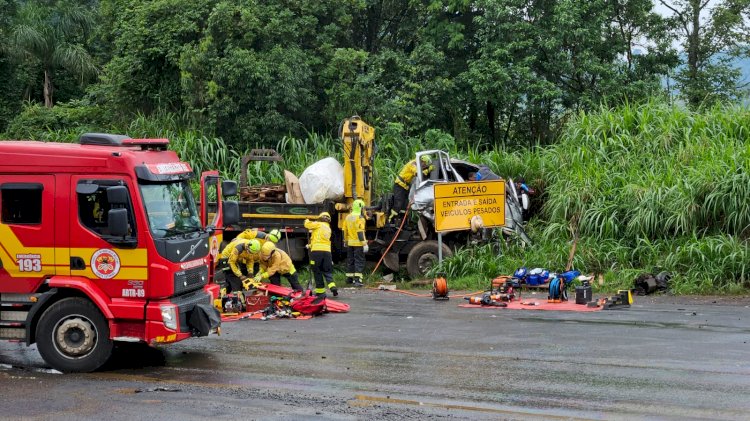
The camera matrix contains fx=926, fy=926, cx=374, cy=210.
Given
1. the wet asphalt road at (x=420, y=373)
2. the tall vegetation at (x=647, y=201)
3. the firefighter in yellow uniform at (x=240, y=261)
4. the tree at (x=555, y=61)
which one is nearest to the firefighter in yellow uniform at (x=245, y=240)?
the firefighter in yellow uniform at (x=240, y=261)

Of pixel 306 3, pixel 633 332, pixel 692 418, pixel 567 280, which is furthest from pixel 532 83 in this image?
pixel 692 418

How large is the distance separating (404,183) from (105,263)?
10202 millimetres

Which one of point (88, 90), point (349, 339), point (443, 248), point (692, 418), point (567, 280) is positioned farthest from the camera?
point (88, 90)

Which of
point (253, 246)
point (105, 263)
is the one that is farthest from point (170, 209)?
Answer: point (253, 246)

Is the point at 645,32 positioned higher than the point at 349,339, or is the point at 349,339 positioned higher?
the point at 645,32

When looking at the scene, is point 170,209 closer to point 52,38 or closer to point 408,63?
point 408,63

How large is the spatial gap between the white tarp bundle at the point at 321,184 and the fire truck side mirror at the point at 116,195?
968 centimetres

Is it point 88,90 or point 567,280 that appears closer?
point 567,280

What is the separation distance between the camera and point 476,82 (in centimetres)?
2450

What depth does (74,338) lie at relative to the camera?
10.1m

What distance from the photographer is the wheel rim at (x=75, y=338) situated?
10.0 metres

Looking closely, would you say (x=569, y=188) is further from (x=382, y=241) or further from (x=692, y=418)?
(x=692, y=418)

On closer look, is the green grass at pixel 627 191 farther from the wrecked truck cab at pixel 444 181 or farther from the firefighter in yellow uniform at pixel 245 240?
the firefighter in yellow uniform at pixel 245 240

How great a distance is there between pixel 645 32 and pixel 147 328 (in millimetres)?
20211
